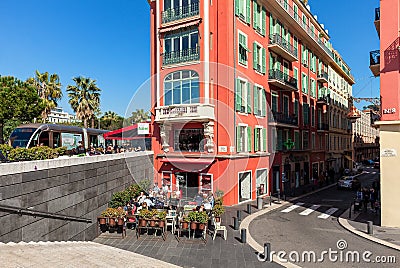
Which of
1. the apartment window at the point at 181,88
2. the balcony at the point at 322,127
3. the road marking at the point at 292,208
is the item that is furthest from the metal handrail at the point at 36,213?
the balcony at the point at 322,127

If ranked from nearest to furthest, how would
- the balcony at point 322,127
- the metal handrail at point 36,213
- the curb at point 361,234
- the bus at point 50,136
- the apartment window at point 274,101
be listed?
the metal handrail at point 36,213
the curb at point 361,234
the bus at point 50,136
the apartment window at point 274,101
the balcony at point 322,127

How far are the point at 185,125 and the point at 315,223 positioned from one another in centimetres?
1105

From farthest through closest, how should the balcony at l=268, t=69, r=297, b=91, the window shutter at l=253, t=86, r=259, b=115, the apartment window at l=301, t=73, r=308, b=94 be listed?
the apartment window at l=301, t=73, r=308, b=94
the balcony at l=268, t=69, r=297, b=91
the window shutter at l=253, t=86, r=259, b=115

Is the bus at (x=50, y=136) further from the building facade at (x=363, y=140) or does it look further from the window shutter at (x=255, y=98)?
the building facade at (x=363, y=140)

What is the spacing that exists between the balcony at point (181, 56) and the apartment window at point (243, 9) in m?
4.27

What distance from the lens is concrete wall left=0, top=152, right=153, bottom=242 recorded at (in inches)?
332

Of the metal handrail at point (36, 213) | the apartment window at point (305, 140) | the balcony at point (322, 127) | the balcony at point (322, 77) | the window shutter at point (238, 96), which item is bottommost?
the metal handrail at point (36, 213)

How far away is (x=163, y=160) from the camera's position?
23094 mm

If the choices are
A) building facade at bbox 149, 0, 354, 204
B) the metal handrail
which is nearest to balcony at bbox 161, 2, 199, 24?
building facade at bbox 149, 0, 354, 204

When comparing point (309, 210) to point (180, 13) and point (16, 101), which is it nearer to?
point (180, 13)

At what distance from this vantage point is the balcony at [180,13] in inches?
840

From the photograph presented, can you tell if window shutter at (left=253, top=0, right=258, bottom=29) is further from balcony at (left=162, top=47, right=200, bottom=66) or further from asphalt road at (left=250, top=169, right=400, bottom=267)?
asphalt road at (left=250, top=169, right=400, bottom=267)

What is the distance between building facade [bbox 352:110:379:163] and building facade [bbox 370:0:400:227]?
1850 inches

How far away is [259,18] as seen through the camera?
2494 cm
